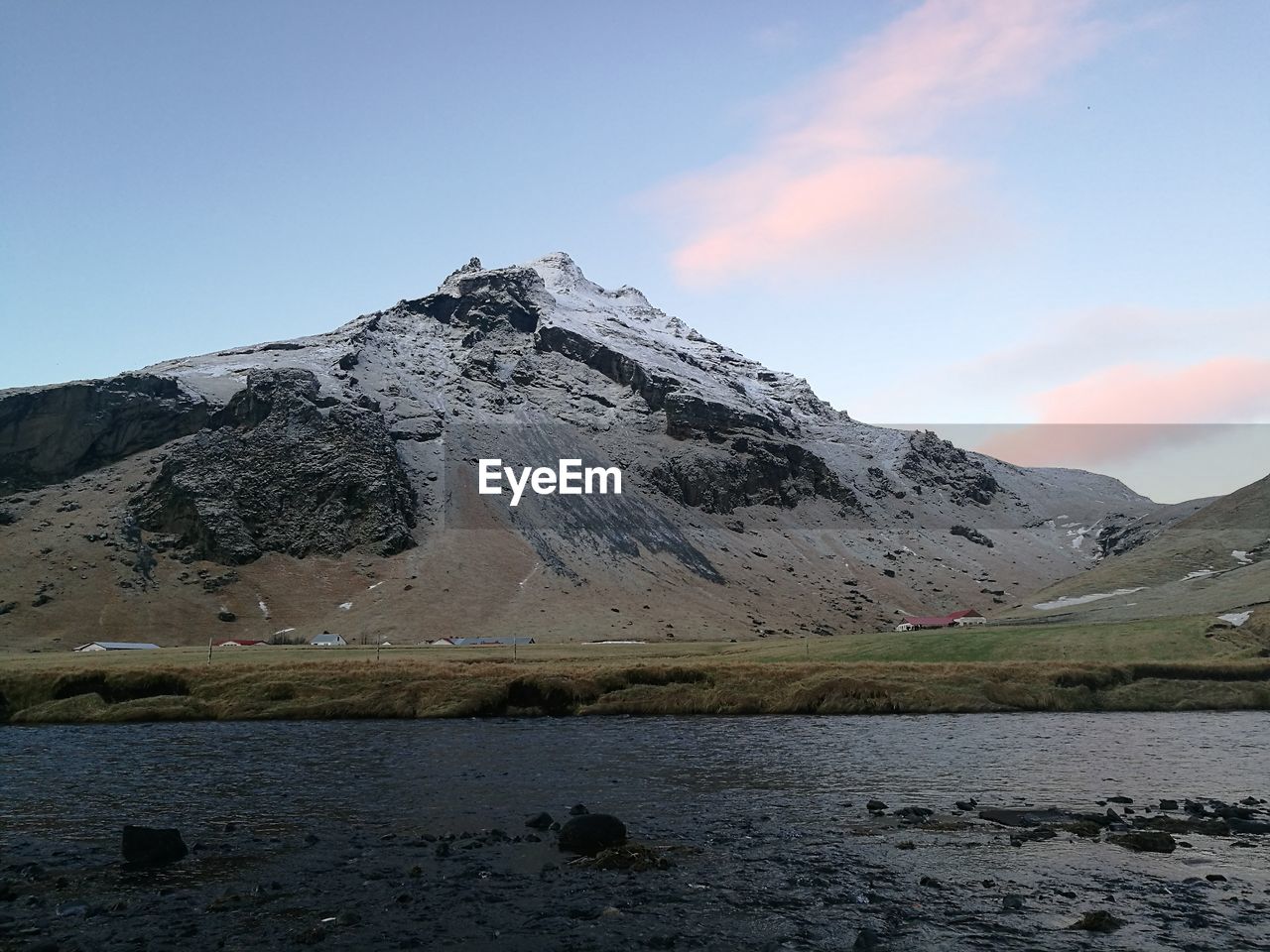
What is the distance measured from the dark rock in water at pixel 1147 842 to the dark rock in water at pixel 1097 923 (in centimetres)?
673

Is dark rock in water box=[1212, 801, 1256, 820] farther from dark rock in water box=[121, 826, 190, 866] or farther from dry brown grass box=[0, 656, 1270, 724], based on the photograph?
dark rock in water box=[121, 826, 190, 866]

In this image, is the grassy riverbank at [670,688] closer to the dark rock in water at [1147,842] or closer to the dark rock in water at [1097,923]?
the dark rock in water at [1147,842]

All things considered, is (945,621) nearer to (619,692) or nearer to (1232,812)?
(619,692)

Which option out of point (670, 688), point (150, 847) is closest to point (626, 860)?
point (150, 847)

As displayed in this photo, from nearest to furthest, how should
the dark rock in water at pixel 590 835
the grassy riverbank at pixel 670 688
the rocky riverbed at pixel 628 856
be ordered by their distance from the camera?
the rocky riverbed at pixel 628 856 < the dark rock in water at pixel 590 835 < the grassy riverbank at pixel 670 688

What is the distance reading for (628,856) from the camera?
22469 millimetres

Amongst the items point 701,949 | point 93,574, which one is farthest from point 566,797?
point 93,574

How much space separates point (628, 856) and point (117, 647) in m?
142

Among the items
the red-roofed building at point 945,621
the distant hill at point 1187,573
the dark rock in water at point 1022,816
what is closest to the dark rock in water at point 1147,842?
the dark rock in water at point 1022,816

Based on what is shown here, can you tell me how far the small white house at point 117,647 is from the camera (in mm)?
129875

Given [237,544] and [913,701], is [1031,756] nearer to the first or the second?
[913,701]

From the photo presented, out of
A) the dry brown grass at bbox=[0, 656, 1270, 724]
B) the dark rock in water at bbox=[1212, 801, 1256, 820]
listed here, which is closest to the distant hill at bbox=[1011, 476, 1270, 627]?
the dry brown grass at bbox=[0, 656, 1270, 724]

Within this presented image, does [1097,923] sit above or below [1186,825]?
above

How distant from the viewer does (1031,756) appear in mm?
38438
